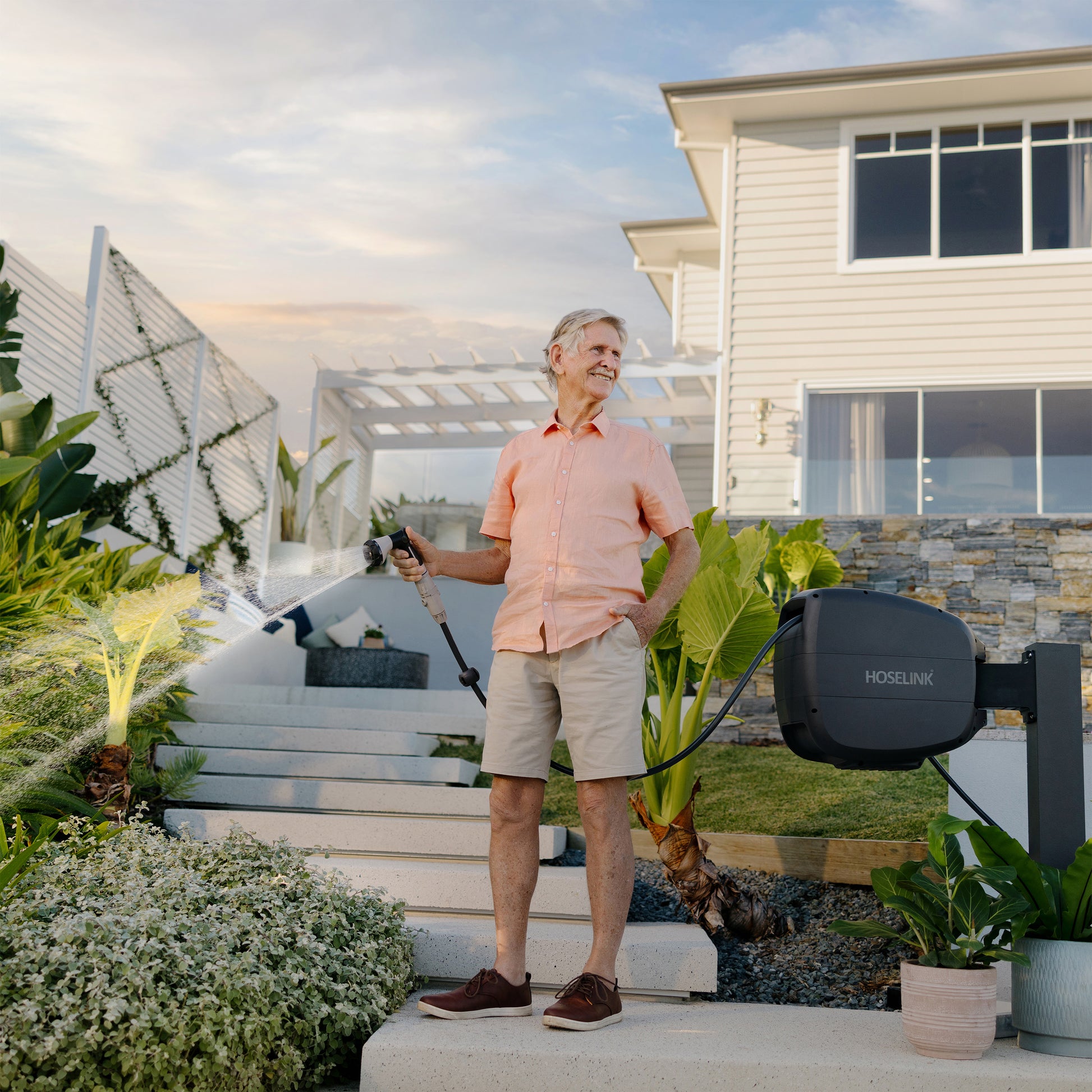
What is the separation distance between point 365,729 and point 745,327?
18.0 ft

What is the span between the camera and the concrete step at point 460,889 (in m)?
3.04

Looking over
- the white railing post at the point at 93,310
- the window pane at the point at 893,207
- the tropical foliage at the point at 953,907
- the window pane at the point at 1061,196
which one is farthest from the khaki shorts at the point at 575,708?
the window pane at the point at 1061,196

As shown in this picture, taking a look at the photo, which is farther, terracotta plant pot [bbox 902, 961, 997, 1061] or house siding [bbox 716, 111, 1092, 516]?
house siding [bbox 716, 111, 1092, 516]

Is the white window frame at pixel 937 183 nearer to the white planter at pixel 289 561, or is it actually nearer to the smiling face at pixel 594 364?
the white planter at pixel 289 561

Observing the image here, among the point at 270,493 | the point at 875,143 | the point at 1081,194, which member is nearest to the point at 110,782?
the point at 270,493

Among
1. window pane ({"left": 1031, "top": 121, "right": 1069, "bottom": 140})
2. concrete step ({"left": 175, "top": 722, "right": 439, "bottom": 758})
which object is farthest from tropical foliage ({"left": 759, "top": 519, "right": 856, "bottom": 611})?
window pane ({"left": 1031, "top": 121, "right": 1069, "bottom": 140})

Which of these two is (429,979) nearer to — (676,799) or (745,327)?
(676,799)

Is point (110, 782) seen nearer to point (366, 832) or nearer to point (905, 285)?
point (366, 832)

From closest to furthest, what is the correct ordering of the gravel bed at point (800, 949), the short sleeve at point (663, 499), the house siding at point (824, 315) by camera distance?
the short sleeve at point (663, 499)
the gravel bed at point (800, 949)
the house siding at point (824, 315)

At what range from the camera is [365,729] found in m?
4.86

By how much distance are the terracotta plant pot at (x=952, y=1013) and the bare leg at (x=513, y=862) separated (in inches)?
32.9

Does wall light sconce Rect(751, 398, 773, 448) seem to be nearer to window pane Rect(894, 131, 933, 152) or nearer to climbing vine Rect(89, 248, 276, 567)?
window pane Rect(894, 131, 933, 152)

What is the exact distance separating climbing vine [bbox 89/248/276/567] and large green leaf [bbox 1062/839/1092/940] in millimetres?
5330

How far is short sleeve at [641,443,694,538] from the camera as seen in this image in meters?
2.51
